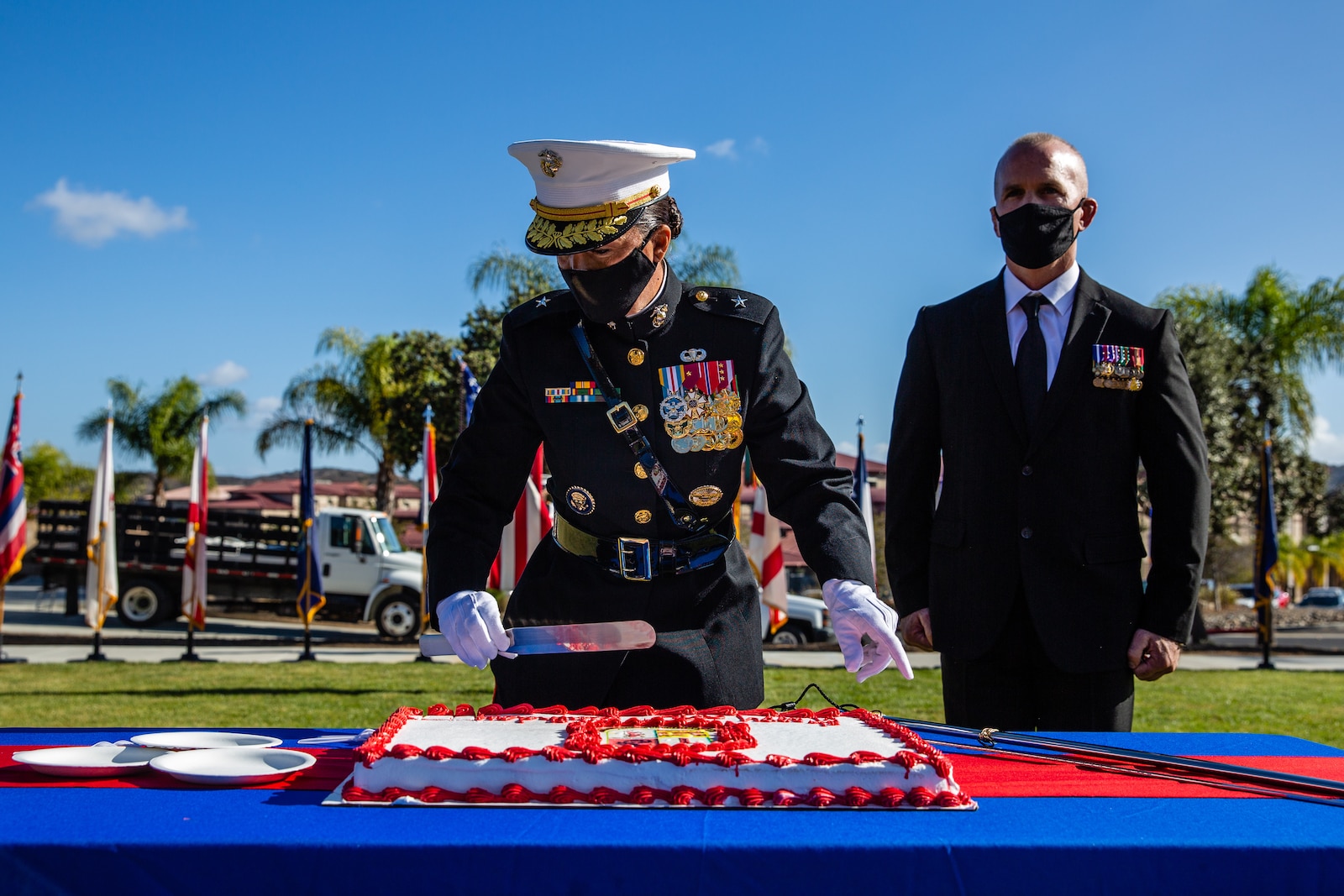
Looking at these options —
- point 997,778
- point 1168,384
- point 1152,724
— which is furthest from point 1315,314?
point 997,778

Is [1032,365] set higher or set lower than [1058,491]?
higher

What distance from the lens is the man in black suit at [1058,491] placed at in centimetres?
258

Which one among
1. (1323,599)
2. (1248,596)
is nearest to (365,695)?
(1248,596)

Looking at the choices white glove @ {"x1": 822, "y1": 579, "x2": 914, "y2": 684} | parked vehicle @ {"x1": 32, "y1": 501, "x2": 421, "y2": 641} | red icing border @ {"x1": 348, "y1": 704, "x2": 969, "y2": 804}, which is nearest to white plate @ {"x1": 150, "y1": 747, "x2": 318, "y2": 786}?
red icing border @ {"x1": 348, "y1": 704, "x2": 969, "y2": 804}

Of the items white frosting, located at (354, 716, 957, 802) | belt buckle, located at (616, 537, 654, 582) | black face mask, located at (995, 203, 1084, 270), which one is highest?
black face mask, located at (995, 203, 1084, 270)

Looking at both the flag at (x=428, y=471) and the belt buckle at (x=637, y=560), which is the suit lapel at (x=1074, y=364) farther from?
the flag at (x=428, y=471)

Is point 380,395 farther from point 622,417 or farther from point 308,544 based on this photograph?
point 622,417

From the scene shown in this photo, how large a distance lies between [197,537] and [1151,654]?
11.5 meters

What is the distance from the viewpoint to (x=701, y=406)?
228 cm

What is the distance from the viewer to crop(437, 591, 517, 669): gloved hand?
1.91 m

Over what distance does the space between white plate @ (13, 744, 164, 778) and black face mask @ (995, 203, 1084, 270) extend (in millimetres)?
2128

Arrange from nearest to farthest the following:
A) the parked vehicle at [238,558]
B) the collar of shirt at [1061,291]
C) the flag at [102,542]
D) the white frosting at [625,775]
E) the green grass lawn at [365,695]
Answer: the white frosting at [625,775] → the collar of shirt at [1061,291] → the green grass lawn at [365,695] → the flag at [102,542] → the parked vehicle at [238,558]

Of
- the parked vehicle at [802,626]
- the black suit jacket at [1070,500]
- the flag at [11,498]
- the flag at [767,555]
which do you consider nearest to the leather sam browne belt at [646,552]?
the black suit jacket at [1070,500]

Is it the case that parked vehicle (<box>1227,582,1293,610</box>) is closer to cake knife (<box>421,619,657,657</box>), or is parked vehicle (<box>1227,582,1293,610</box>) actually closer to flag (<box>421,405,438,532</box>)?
flag (<box>421,405,438,532</box>)
